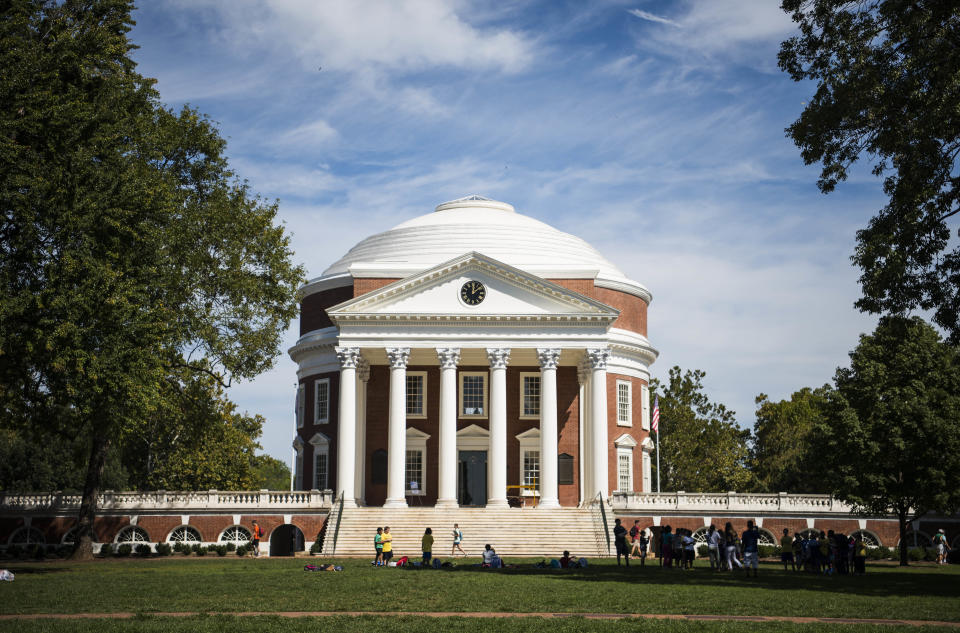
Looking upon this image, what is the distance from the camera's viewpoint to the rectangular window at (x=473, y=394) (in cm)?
5775

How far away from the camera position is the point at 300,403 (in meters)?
63.2

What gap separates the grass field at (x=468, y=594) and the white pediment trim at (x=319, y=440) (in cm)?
2597

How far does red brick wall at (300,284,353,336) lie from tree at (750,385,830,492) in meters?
37.1

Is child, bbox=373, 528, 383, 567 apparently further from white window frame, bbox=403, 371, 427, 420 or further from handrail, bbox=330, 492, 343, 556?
white window frame, bbox=403, 371, 427, 420

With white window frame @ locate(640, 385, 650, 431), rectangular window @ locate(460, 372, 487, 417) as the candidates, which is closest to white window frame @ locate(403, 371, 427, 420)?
rectangular window @ locate(460, 372, 487, 417)

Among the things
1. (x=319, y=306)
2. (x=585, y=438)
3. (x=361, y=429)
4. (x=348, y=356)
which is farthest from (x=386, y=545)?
(x=319, y=306)

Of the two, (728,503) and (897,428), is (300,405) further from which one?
(897,428)

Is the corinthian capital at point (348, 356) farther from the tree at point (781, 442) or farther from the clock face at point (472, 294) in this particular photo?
the tree at point (781, 442)

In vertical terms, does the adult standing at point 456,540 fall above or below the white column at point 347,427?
below

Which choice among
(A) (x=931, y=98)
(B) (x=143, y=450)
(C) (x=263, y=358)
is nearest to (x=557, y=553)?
(C) (x=263, y=358)

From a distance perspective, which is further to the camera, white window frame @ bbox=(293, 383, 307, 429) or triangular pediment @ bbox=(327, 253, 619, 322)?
white window frame @ bbox=(293, 383, 307, 429)

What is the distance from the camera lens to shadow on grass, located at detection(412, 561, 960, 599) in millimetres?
25656

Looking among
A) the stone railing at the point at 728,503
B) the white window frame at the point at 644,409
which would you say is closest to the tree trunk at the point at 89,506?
the stone railing at the point at 728,503

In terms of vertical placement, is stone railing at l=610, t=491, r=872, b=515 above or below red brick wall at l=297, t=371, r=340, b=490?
below
